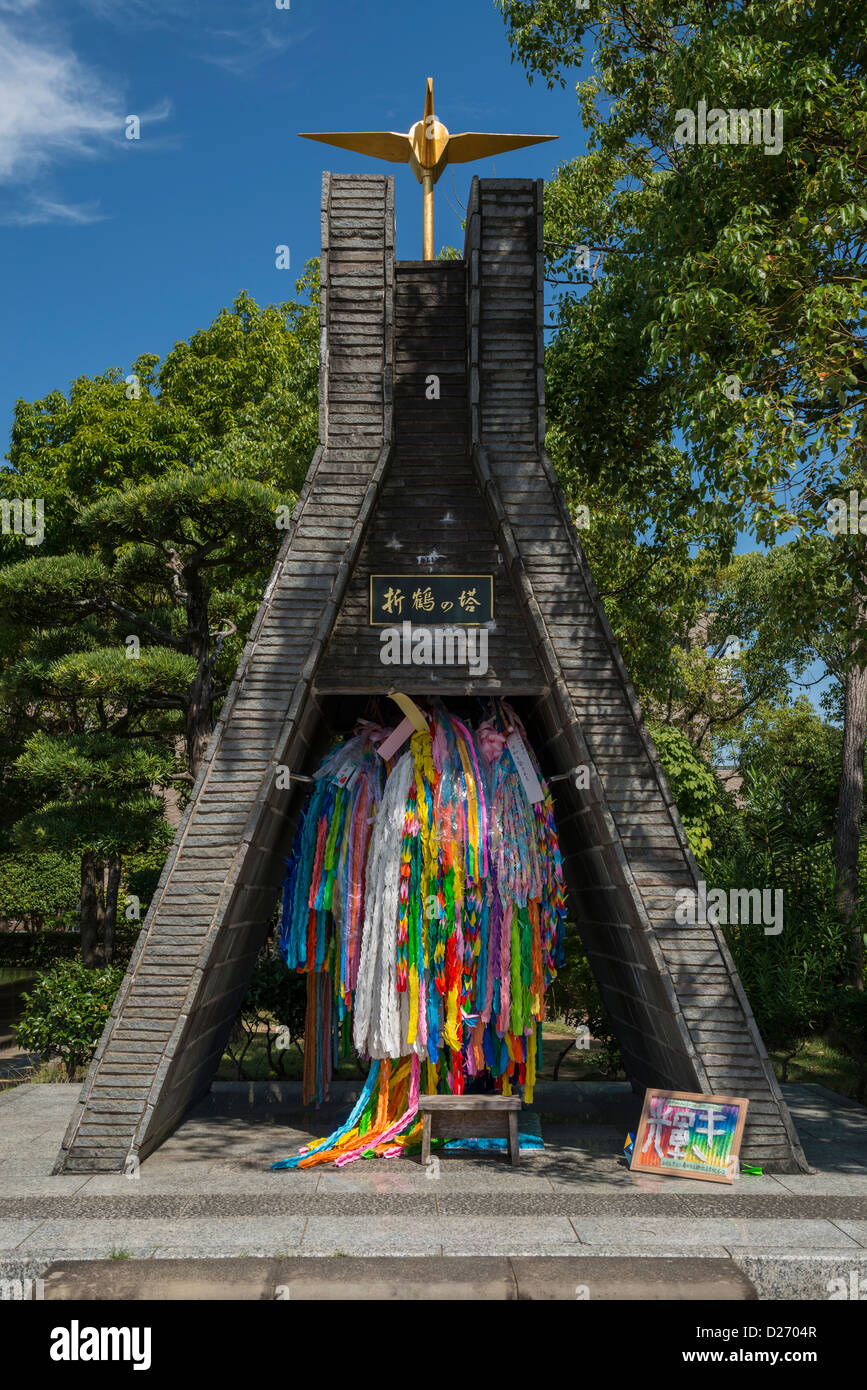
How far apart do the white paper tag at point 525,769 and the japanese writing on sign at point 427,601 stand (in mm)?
1064

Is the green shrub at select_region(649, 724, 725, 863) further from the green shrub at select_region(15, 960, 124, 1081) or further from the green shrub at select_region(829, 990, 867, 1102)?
the green shrub at select_region(15, 960, 124, 1081)

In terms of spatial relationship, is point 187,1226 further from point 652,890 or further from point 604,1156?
point 652,890

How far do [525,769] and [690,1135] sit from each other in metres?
3.04

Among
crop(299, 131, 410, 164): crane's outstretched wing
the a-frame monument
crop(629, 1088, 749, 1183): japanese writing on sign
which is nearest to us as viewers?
crop(629, 1088, 749, 1183): japanese writing on sign

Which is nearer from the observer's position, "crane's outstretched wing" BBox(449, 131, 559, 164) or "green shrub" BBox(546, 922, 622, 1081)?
"crane's outstretched wing" BBox(449, 131, 559, 164)

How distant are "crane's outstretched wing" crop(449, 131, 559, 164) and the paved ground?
9.26 m

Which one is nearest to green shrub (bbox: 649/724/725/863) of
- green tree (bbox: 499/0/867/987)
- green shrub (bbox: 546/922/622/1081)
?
green shrub (bbox: 546/922/622/1081)

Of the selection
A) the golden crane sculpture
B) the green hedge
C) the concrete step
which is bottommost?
the green hedge

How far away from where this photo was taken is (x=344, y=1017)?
30.6 ft

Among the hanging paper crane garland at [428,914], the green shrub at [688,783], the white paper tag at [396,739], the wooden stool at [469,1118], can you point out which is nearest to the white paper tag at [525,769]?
the hanging paper crane garland at [428,914]

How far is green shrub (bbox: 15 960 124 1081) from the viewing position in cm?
1127

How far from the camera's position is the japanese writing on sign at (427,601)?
861 cm

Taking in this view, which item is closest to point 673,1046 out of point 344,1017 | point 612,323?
point 344,1017
